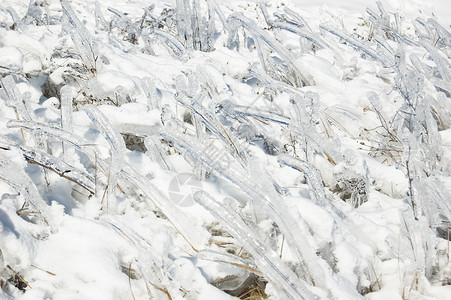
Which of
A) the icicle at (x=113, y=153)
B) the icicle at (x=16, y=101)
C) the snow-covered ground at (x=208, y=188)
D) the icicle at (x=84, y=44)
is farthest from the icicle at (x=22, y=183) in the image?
the icicle at (x=84, y=44)

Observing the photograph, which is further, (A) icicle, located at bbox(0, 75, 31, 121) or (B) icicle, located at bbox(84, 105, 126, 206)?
(A) icicle, located at bbox(0, 75, 31, 121)

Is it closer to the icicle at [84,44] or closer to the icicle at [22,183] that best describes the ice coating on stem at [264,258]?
the icicle at [22,183]

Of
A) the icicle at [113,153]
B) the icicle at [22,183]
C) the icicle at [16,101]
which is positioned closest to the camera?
the icicle at [22,183]

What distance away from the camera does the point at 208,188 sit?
1.14 meters

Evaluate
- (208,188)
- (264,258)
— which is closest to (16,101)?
(208,188)

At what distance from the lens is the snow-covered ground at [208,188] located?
799 millimetres

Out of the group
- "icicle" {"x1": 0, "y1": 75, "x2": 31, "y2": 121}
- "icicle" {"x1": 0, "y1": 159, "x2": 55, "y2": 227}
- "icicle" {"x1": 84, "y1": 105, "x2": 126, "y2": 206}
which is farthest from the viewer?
"icicle" {"x1": 0, "y1": 75, "x2": 31, "y2": 121}

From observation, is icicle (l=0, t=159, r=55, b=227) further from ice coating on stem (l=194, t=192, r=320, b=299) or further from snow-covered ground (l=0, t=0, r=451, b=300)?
ice coating on stem (l=194, t=192, r=320, b=299)

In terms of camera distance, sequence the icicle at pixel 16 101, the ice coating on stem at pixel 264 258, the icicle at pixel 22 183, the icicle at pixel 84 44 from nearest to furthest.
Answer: the ice coating on stem at pixel 264 258 < the icicle at pixel 22 183 < the icicle at pixel 16 101 < the icicle at pixel 84 44

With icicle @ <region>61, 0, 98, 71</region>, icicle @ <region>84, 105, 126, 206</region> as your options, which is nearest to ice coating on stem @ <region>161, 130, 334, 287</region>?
icicle @ <region>84, 105, 126, 206</region>

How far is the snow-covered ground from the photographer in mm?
799

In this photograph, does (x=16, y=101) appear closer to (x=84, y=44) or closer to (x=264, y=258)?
(x=84, y=44)

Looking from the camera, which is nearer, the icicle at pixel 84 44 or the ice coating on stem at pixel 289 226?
Answer: the ice coating on stem at pixel 289 226

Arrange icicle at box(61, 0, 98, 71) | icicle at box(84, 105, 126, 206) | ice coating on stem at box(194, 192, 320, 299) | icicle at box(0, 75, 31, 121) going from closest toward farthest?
ice coating on stem at box(194, 192, 320, 299) → icicle at box(84, 105, 126, 206) → icicle at box(0, 75, 31, 121) → icicle at box(61, 0, 98, 71)
